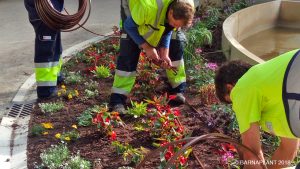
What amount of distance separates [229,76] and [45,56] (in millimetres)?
2663

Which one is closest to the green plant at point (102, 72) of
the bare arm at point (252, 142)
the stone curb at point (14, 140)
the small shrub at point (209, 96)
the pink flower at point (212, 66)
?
the stone curb at point (14, 140)

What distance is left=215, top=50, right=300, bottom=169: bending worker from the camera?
245 cm

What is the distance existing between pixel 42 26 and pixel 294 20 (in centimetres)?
467

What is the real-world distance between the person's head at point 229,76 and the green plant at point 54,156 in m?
1.55

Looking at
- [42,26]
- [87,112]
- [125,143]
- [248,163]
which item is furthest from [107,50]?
[248,163]

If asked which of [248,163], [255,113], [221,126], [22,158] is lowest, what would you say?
[22,158]

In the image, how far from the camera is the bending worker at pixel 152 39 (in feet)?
13.0

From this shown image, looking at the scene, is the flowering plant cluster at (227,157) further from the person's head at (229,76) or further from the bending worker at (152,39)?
the bending worker at (152,39)

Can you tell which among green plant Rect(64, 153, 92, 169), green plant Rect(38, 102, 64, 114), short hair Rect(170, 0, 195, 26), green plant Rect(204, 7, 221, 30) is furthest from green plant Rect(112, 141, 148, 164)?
green plant Rect(204, 7, 221, 30)

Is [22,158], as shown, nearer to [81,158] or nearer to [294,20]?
[81,158]

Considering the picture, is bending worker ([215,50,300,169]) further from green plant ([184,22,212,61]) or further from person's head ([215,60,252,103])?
green plant ([184,22,212,61])

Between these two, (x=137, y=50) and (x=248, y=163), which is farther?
(x=137, y=50)

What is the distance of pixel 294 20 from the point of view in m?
7.65

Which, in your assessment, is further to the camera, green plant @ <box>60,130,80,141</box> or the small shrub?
the small shrub
